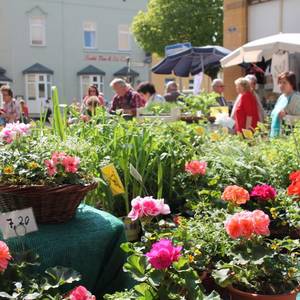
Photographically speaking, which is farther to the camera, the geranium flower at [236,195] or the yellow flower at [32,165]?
the geranium flower at [236,195]

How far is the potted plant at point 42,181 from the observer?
5.12ft

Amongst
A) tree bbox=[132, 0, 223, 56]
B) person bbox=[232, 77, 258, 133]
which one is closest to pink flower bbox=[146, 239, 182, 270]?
person bbox=[232, 77, 258, 133]

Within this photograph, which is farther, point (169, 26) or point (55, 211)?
point (169, 26)

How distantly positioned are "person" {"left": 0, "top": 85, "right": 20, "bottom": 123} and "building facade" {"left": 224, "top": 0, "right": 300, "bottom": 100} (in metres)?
5.91

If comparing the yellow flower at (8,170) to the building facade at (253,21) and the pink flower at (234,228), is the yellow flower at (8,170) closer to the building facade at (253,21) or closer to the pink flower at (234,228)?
the pink flower at (234,228)

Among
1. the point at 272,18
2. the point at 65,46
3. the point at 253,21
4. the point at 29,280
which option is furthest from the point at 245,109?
the point at 65,46

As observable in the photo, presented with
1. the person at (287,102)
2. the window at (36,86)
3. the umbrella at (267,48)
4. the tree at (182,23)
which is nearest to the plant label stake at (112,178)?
the person at (287,102)

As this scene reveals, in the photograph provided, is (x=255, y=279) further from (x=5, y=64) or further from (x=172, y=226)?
(x=5, y=64)

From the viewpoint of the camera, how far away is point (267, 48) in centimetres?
652

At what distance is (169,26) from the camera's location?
18.2m

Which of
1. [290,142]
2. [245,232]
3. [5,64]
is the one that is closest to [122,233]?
[245,232]

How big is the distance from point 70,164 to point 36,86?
23536 mm

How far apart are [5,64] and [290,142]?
908 inches

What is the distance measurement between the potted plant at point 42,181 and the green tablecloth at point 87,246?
0.20ft
